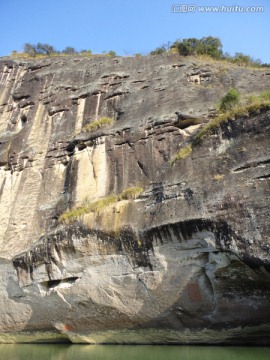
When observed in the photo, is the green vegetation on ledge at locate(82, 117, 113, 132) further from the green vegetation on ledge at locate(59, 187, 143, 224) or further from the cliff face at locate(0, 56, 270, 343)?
the green vegetation on ledge at locate(59, 187, 143, 224)

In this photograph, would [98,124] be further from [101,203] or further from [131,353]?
[131,353]

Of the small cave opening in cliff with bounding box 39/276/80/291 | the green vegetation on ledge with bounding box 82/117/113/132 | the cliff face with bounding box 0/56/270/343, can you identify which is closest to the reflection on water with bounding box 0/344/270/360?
the cliff face with bounding box 0/56/270/343

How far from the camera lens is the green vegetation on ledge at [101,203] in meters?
12.9

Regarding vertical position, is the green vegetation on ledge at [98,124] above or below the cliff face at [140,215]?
above

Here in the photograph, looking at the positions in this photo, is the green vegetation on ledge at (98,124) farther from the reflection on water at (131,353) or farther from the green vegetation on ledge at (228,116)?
the reflection on water at (131,353)

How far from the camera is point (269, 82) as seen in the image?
15703mm

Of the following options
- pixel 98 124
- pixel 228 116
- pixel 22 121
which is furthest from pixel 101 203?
pixel 22 121

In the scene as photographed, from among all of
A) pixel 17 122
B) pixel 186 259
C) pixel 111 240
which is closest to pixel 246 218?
pixel 186 259

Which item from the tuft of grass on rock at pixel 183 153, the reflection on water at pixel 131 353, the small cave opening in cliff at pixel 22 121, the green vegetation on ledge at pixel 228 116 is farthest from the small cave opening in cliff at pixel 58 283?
the small cave opening in cliff at pixel 22 121

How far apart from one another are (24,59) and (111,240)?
1637cm

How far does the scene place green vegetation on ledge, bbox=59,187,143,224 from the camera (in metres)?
12.9

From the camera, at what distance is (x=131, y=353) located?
37.1 ft

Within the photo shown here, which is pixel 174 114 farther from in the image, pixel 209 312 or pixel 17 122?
pixel 17 122

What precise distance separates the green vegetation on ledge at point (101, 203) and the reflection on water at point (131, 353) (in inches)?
174
